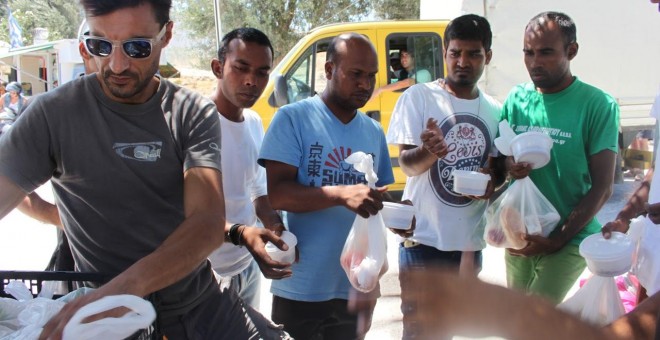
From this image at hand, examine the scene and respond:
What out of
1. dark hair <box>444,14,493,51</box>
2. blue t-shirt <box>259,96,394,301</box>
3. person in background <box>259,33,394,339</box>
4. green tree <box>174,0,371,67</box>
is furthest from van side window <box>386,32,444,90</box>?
green tree <box>174,0,371,67</box>

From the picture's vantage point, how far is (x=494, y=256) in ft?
20.4

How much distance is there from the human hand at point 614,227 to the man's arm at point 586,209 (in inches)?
7.4

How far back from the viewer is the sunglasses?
5.87 ft

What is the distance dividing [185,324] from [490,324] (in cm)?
107

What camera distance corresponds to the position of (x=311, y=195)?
8.20 ft

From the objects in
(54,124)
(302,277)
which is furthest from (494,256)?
(54,124)

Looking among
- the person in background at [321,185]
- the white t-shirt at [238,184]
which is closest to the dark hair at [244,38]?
the white t-shirt at [238,184]

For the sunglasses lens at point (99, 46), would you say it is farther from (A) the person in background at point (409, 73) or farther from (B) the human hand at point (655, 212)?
(A) the person in background at point (409, 73)

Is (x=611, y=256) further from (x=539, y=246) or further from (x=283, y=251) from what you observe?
(x=283, y=251)

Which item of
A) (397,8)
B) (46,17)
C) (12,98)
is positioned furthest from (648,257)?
(46,17)

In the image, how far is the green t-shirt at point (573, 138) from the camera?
2.98 meters

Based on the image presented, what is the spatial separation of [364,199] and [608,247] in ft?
3.53

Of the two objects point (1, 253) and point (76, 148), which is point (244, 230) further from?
point (1, 253)

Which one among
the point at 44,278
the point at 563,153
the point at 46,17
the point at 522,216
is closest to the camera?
the point at 44,278
